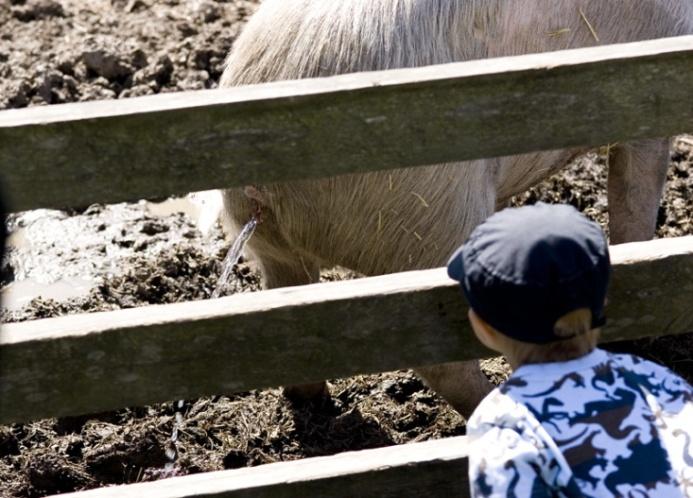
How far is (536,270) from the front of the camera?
1688 mm

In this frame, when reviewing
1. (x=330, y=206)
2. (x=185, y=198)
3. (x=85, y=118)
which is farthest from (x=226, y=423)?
(x=85, y=118)

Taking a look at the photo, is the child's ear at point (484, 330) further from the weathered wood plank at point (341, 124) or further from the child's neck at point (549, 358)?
the weathered wood plank at point (341, 124)

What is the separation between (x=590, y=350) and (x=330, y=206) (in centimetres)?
134

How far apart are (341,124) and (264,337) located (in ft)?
1.42

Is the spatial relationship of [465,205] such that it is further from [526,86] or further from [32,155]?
[32,155]

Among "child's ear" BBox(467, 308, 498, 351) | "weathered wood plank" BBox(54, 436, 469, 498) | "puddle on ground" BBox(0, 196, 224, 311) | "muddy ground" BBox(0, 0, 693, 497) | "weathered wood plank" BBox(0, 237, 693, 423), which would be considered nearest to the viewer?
"child's ear" BBox(467, 308, 498, 351)

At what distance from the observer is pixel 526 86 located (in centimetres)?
204

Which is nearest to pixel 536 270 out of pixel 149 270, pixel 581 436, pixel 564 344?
pixel 564 344

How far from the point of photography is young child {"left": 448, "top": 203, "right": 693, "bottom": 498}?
1.70 metres

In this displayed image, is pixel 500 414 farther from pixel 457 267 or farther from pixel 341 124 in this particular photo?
pixel 341 124

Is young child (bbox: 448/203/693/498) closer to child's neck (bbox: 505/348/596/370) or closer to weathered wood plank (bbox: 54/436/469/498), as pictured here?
child's neck (bbox: 505/348/596/370)

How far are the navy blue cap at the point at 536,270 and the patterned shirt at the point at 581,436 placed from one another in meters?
0.09

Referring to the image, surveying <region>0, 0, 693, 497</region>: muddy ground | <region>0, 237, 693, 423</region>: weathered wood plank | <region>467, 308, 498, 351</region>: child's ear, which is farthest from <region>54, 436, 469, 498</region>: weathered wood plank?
<region>0, 0, 693, 497</region>: muddy ground

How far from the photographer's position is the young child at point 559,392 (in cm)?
170
